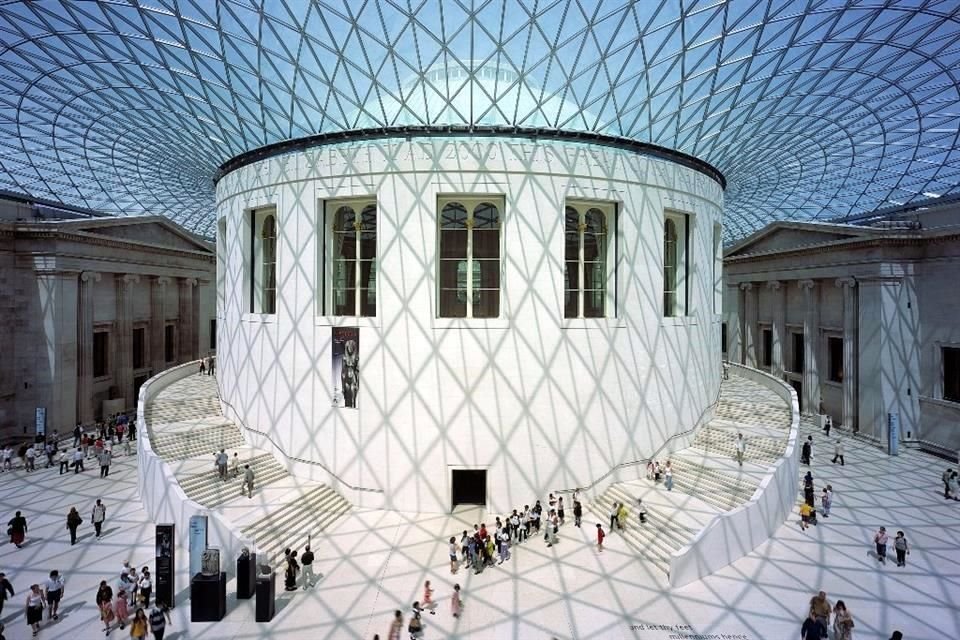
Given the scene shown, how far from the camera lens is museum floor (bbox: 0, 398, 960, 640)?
13484mm

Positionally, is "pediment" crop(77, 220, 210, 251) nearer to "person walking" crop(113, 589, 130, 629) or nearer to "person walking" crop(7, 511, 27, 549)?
"person walking" crop(7, 511, 27, 549)

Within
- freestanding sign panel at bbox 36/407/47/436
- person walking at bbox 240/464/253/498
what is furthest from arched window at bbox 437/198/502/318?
freestanding sign panel at bbox 36/407/47/436

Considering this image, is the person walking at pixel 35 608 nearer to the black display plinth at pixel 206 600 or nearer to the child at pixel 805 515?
the black display plinth at pixel 206 600

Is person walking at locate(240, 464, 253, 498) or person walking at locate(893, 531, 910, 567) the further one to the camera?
person walking at locate(240, 464, 253, 498)

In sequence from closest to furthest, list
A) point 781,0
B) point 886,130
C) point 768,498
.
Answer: point 768,498 < point 781,0 < point 886,130

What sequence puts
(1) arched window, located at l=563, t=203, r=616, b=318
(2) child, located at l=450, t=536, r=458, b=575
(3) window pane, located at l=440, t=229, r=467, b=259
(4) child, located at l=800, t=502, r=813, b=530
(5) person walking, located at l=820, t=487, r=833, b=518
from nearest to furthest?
(2) child, located at l=450, t=536, r=458, b=575 < (4) child, located at l=800, t=502, r=813, b=530 < (5) person walking, located at l=820, t=487, r=833, b=518 < (1) arched window, located at l=563, t=203, r=616, b=318 < (3) window pane, located at l=440, t=229, r=467, b=259

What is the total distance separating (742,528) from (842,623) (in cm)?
480

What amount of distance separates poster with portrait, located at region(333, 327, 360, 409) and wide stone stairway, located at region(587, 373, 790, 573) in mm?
10830

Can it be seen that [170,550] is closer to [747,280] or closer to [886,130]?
[886,130]

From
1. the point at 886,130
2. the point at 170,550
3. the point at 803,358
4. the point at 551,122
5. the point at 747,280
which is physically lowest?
the point at 170,550

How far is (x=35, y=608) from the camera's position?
12797mm

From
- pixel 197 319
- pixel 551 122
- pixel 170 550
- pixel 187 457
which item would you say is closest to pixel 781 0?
pixel 551 122

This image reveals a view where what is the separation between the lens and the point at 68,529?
18719 mm

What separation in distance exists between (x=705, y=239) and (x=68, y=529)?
96.5ft
